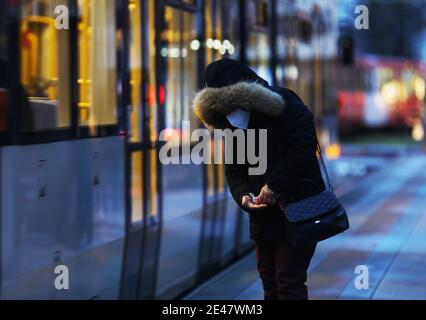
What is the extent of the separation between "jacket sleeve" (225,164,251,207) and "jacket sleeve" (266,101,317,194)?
22 centimetres

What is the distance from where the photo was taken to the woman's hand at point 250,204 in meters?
4.14

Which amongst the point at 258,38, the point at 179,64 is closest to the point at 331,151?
the point at 258,38

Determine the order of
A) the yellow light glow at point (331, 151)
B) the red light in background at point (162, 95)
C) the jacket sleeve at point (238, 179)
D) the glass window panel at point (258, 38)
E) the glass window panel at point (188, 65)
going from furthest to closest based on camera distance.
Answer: the yellow light glow at point (331, 151), the glass window panel at point (258, 38), the glass window panel at point (188, 65), the red light in background at point (162, 95), the jacket sleeve at point (238, 179)

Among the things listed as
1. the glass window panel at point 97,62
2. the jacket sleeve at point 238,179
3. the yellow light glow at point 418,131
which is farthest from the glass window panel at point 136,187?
the yellow light glow at point 418,131

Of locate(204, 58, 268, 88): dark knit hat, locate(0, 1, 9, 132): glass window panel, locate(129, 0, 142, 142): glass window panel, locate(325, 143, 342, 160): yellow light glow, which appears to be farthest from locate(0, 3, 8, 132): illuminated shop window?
locate(325, 143, 342, 160): yellow light glow

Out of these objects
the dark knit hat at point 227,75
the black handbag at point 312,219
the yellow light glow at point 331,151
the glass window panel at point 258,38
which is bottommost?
the yellow light glow at point 331,151

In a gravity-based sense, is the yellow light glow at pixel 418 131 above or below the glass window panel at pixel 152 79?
below

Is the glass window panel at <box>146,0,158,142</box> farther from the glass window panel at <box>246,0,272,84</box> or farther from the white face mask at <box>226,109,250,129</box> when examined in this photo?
the glass window panel at <box>246,0,272,84</box>

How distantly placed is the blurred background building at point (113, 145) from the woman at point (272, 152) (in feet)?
2.99

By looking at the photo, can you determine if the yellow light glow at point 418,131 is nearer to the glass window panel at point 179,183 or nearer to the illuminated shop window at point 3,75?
the glass window panel at point 179,183

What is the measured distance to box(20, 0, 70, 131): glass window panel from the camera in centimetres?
424

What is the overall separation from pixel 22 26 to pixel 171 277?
9.52 feet

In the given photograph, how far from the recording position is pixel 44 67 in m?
4.51

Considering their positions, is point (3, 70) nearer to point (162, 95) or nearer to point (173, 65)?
point (162, 95)
